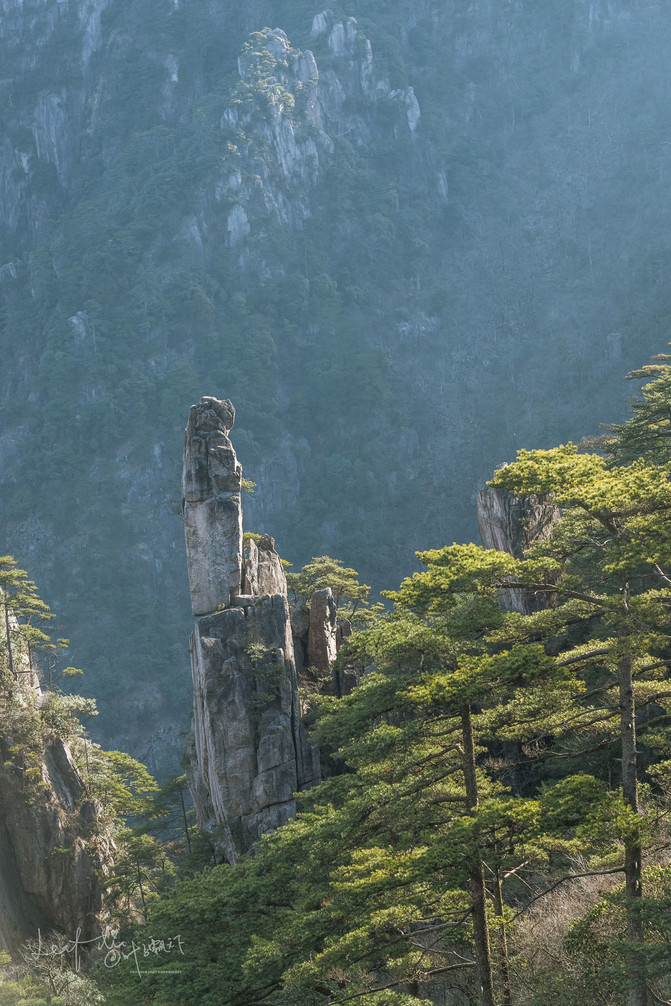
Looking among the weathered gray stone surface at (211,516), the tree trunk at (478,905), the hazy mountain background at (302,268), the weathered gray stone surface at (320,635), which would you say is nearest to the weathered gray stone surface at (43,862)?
the weathered gray stone surface at (211,516)

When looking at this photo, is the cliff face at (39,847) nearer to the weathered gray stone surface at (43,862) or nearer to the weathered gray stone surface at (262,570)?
the weathered gray stone surface at (43,862)

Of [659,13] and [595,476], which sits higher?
[659,13]

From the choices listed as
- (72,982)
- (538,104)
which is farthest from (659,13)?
(72,982)

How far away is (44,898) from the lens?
33.2 metres

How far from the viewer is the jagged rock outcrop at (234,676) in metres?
28.4

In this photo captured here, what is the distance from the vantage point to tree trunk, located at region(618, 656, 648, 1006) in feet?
31.7

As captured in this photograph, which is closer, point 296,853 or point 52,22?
point 296,853

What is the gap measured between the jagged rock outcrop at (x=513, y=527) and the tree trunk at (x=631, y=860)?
59.1 ft

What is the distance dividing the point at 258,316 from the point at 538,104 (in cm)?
4186

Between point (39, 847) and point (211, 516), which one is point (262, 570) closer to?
point (211, 516)

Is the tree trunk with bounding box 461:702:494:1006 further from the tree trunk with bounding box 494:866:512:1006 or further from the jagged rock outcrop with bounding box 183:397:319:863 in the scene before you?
the jagged rock outcrop with bounding box 183:397:319:863

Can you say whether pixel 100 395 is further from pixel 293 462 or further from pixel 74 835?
pixel 74 835

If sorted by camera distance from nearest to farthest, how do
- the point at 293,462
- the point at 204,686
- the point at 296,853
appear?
the point at 296,853, the point at 204,686, the point at 293,462

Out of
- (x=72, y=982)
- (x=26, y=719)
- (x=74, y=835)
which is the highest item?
(x=26, y=719)
